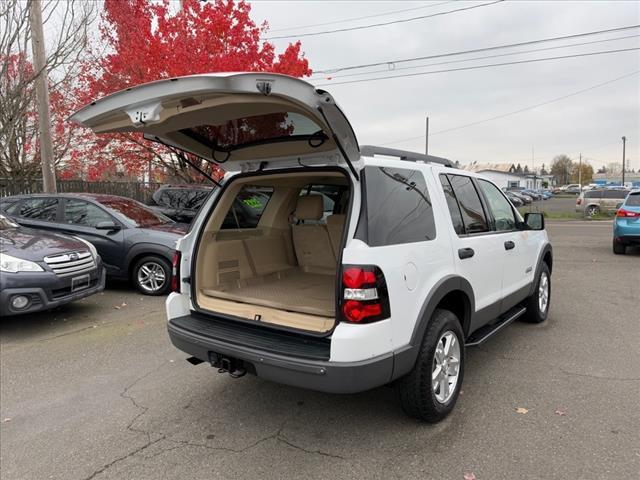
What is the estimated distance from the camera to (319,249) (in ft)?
14.7

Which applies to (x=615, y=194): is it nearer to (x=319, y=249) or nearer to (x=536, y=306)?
(x=536, y=306)

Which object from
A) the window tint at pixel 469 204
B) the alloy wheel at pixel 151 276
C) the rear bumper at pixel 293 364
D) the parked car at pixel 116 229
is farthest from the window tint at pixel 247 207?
the alloy wheel at pixel 151 276

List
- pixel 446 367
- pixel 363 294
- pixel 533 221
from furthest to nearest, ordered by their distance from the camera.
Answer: pixel 533 221 < pixel 446 367 < pixel 363 294

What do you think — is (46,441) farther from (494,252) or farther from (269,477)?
(494,252)

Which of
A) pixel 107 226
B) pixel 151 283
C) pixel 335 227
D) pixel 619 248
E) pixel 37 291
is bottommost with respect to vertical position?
pixel 619 248

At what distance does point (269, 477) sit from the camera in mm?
2697

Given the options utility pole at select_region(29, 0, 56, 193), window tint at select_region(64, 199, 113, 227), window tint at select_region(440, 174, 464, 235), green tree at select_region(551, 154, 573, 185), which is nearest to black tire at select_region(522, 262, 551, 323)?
window tint at select_region(440, 174, 464, 235)

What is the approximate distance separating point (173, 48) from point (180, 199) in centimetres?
395

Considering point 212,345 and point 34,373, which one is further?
point 34,373

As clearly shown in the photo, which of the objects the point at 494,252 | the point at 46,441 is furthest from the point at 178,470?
the point at 494,252

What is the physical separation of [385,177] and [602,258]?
9.86m

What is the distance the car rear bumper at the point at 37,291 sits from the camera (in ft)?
16.5

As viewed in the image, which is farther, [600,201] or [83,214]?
[600,201]

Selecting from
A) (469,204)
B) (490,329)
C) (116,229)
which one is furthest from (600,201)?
(116,229)
